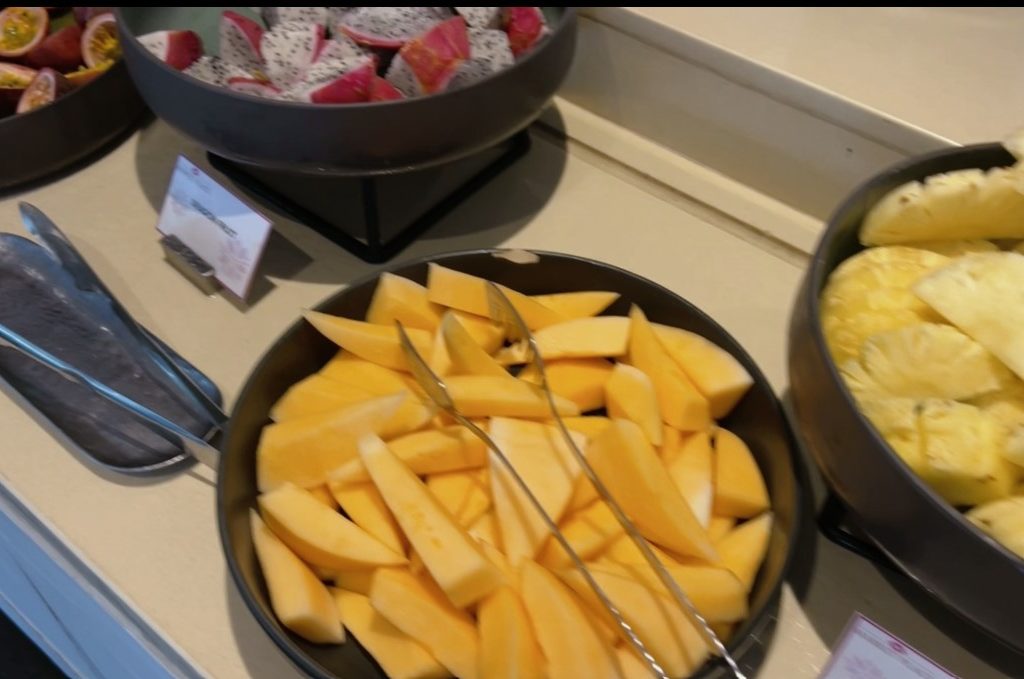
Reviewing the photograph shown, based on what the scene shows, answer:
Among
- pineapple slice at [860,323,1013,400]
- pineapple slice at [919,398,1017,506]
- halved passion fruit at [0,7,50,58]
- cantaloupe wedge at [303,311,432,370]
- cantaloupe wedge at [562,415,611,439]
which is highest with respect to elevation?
pineapple slice at [860,323,1013,400]

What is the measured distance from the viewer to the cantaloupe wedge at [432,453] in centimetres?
56

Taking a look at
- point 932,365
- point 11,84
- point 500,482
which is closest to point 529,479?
point 500,482

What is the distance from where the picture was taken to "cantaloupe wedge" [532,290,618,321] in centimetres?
66

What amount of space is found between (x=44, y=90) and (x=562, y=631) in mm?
733

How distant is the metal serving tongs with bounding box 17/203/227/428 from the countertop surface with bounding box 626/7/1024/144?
542 millimetres

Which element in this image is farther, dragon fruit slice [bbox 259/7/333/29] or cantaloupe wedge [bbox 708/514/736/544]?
dragon fruit slice [bbox 259/7/333/29]

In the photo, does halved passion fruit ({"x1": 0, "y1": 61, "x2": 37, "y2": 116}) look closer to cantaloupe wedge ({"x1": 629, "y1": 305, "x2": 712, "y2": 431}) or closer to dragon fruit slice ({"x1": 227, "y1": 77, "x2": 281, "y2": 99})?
dragon fruit slice ({"x1": 227, "y1": 77, "x2": 281, "y2": 99})

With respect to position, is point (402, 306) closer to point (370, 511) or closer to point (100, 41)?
point (370, 511)

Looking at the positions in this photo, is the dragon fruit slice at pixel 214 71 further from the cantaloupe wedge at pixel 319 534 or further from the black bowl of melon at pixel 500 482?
the cantaloupe wedge at pixel 319 534

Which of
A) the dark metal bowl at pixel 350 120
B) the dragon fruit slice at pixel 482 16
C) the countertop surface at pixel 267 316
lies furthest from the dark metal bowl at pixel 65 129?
the dragon fruit slice at pixel 482 16

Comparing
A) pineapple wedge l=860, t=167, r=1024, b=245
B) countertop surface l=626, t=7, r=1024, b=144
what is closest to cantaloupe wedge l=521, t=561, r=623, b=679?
pineapple wedge l=860, t=167, r=1024, b=245

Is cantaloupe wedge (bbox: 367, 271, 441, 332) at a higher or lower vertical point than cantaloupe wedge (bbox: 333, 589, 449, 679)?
higher

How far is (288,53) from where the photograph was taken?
77 centimetres

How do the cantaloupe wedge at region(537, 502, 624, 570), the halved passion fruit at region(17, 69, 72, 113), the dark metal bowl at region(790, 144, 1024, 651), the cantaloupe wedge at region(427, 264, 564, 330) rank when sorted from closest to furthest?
the dark metal bowl at region(790, 144, 1024, 651), the cantaloupe wedge at region(537, 502, 624, 570), the cantaloupe wedge at region(427, 264, 564, 330), the halved passion fruit at region(17, 69, 72, 113)
